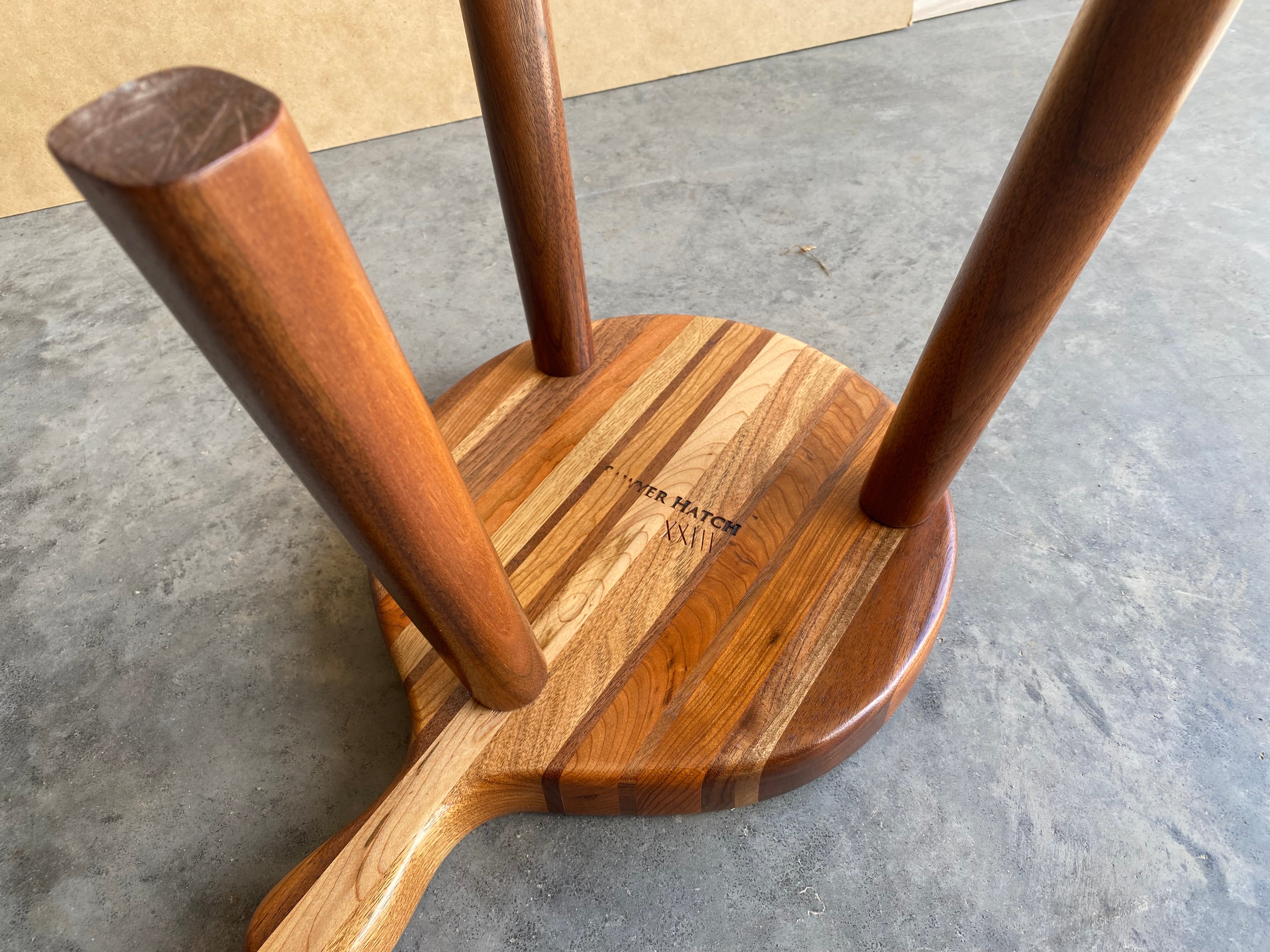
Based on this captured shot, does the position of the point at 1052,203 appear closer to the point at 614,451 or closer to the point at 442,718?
the point at 614,451

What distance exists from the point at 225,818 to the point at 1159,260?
5.50 feet

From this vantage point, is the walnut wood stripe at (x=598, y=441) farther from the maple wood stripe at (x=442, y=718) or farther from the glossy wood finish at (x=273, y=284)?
the glossy wood finish at (x=273, y=284)

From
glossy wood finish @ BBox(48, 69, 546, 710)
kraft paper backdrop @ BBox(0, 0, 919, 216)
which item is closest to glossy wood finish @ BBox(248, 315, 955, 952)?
glossy wood finish @ BBox(48, 69, 546, 710)

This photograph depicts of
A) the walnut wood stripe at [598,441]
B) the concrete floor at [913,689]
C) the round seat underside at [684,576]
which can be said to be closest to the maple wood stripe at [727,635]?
the round seat underside at [684,576]

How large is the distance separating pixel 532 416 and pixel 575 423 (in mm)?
58

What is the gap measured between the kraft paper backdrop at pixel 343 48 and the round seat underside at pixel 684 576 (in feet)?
3.80

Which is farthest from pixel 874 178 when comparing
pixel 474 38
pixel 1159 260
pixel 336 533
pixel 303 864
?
pixel 303 864

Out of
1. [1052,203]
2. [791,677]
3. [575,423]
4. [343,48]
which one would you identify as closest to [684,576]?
[791,677]

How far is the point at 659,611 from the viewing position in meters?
0.86

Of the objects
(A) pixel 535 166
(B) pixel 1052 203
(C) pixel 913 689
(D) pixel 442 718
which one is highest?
(B) pixel 1052 203

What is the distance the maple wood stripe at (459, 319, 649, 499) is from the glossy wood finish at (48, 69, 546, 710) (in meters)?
0.48

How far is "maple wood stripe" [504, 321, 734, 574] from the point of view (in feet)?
3.06

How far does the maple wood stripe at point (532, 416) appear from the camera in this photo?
1.01 meters

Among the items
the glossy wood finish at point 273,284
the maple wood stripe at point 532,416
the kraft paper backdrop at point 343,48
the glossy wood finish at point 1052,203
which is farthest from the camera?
the kraft paper backdrop at point 343,48
